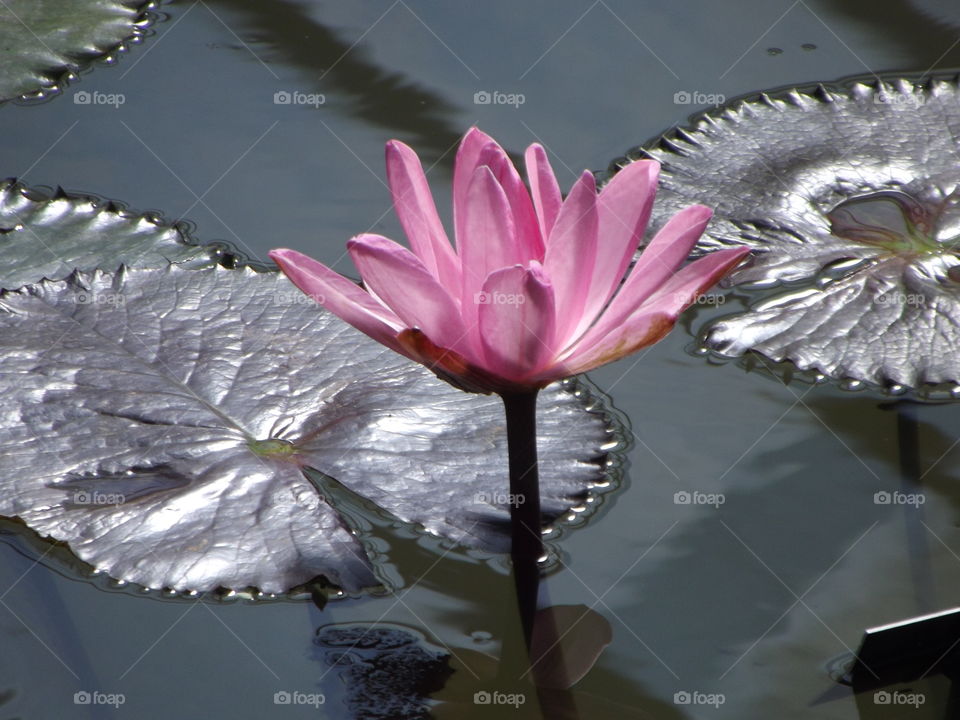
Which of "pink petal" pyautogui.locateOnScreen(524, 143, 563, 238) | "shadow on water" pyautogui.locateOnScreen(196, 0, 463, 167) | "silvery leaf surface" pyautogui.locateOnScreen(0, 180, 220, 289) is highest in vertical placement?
"shadow on water" pyautogui.locateOnScreen(196, 0, 463, 167)

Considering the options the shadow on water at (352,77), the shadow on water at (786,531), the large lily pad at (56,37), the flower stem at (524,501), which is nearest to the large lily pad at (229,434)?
the flower stem at (524,501)

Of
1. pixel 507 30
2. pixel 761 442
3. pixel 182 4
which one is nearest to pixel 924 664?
pixel 761 442

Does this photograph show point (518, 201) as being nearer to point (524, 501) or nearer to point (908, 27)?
point (524, 501)

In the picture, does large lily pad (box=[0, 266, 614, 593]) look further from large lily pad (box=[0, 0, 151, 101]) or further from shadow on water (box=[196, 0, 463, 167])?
large lily pad (box=[0, 0, 151, 101])

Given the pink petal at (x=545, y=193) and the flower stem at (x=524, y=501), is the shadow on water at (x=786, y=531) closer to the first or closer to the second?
the flower stem at (x=524, y=501)


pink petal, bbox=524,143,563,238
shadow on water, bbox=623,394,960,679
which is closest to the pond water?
shadow on water, bbox=623,394,960,679

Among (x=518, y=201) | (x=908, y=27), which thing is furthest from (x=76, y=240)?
(x=908, y=27)

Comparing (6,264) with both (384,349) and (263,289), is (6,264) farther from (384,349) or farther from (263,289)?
(384,349)
